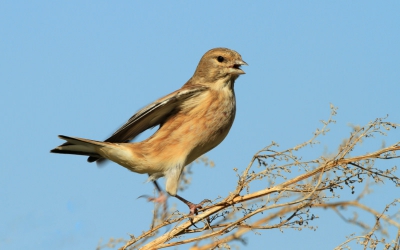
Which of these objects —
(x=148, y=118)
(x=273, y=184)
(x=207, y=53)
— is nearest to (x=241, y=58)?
(x=207, y=53)

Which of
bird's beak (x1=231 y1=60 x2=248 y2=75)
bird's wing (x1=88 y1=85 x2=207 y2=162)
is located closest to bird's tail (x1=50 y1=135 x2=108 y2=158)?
bird's wing (x1=88 y1=85 x2=207 y2=162)

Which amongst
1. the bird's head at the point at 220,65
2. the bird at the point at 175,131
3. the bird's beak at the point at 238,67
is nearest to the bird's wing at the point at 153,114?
the bird at the point at 175,131

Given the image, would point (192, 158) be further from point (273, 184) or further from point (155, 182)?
point (273, 184)

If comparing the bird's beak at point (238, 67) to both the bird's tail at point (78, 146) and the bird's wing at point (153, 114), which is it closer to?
the bird's wing at point (153, 114)

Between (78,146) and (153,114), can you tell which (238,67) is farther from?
(78,146)

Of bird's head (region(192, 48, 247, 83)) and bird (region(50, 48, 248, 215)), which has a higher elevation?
bird's head (region(192, 48, 247, 83))

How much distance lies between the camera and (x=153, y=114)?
20.4 ft

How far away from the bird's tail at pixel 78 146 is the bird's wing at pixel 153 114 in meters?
0.18

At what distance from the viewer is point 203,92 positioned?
20.8 ft

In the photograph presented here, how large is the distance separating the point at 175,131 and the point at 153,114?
0.30 meters

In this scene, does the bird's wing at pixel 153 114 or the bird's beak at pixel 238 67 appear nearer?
the bird's wing at pixel 153 114

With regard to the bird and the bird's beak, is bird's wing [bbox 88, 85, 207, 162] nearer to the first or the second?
the bird

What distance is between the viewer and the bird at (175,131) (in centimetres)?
609

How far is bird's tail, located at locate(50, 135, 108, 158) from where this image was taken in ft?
20.0
